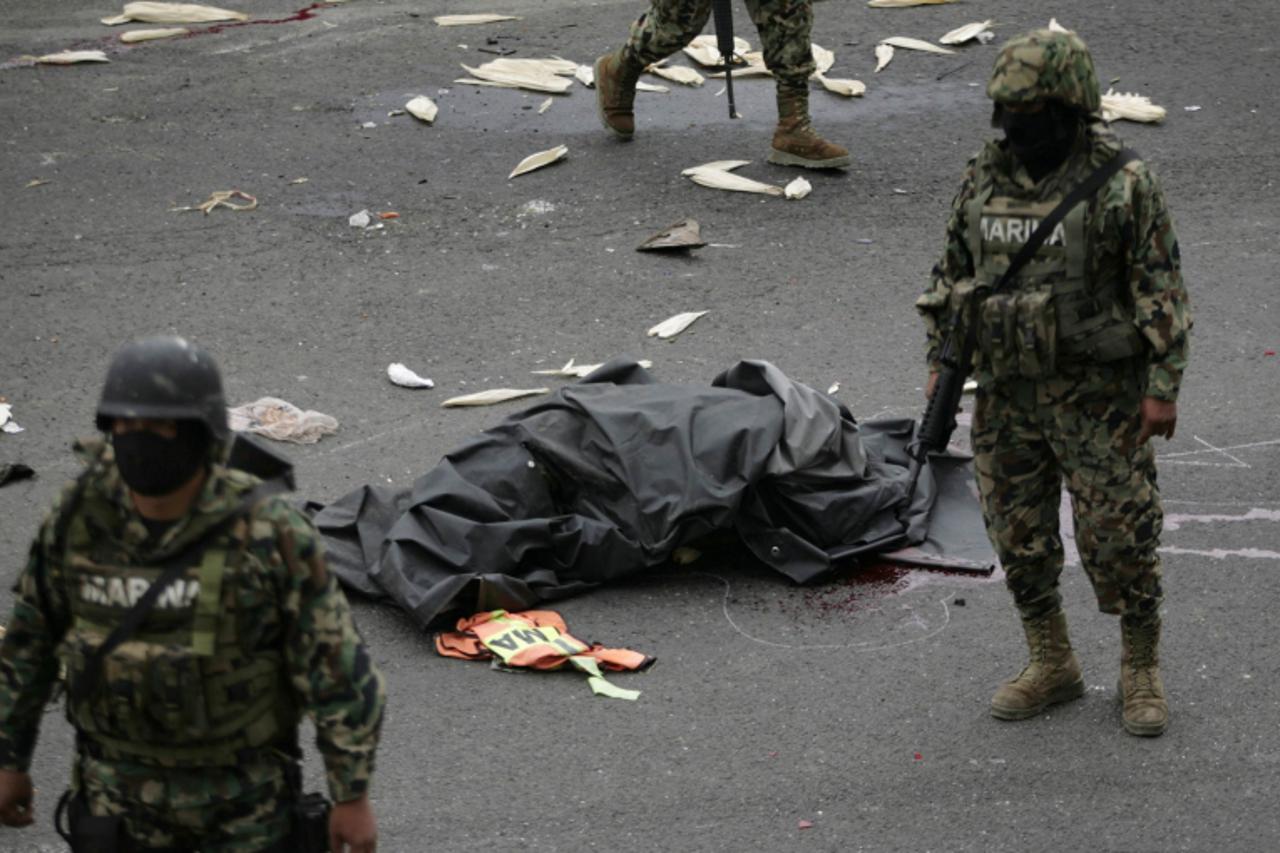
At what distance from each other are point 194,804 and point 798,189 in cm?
666

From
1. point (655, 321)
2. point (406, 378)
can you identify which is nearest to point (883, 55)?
point (655, 321)

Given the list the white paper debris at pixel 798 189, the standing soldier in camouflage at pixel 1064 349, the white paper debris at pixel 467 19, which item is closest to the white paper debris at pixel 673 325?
the white paper debris at pixel 798 189

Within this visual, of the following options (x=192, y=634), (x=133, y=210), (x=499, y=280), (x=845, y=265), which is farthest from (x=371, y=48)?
(x=192, y=634)

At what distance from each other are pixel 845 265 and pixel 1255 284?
1.92m

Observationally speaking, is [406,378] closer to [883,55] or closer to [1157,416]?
[1157,416]

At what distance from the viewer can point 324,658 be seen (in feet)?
10.1

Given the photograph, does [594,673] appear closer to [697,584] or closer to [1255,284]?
[697,584]

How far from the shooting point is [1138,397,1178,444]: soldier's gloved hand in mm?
4465

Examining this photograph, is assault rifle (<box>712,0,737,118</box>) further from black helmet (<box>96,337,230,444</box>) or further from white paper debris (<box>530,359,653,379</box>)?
black helmet (<box>96,337,230,444</box>)

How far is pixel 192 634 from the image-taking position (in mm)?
3012

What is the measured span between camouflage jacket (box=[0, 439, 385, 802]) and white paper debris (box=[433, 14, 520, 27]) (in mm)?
8998

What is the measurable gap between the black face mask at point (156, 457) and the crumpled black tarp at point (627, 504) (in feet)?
8.38

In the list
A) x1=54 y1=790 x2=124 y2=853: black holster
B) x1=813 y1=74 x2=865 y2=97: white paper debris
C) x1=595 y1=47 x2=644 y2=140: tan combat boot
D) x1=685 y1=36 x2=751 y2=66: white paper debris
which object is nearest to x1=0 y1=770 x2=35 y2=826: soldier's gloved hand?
x1=54 y1=790 x2=124 y2=853: black holster

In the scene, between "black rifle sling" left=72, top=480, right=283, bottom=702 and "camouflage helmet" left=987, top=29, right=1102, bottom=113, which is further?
"camouflage helmet" left=987, top=29, right=1102, bottom=113
